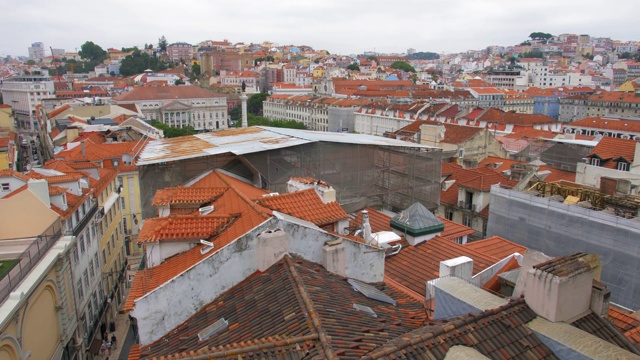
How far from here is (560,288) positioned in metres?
7.43

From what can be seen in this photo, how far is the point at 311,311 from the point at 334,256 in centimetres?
311

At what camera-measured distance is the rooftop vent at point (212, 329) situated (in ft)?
30.3

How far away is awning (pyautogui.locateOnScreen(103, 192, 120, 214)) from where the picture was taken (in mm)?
30939

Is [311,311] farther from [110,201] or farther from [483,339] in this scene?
[110,201]

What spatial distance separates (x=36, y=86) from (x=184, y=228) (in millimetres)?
116196

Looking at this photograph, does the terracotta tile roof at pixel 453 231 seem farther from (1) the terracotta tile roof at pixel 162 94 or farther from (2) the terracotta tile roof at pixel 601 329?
(1) the terracotta tile roof at pixel 162 94

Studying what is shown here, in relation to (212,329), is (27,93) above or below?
above

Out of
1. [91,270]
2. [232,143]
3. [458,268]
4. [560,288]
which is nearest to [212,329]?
[458,268]

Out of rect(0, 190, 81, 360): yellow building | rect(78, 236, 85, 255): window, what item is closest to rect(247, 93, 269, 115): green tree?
rect(78, 236, 85, 255): window

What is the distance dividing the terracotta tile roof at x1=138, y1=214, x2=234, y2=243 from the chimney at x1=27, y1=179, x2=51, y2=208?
38.8 ft

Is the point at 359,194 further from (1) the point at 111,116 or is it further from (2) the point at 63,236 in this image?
(1) the point at 111,116

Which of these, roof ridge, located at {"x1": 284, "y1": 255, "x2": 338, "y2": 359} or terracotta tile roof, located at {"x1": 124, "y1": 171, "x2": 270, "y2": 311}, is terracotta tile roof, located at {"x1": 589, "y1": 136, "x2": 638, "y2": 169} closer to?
terracotta tile roof, located at {"x1": 124, "y1": 171, "x2": 270, "y2": 311}

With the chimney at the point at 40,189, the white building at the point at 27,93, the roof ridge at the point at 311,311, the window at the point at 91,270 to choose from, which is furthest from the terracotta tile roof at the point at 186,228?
the white building at the point at 27,93

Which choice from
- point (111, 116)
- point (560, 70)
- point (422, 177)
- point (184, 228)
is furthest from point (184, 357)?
point (560, 70)
